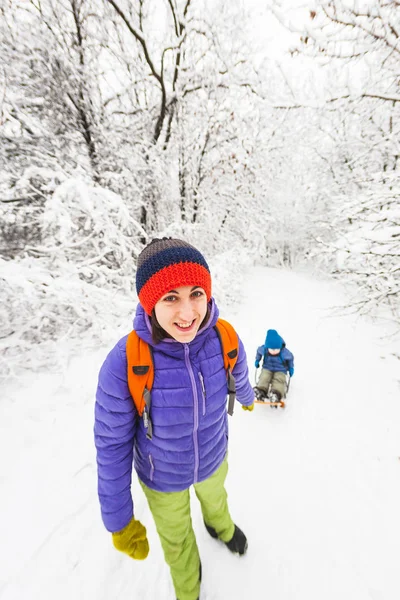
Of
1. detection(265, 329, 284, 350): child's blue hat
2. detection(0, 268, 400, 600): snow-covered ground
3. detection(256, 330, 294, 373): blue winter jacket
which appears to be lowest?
detection(0, 268, 400, 600): snow-covered ground

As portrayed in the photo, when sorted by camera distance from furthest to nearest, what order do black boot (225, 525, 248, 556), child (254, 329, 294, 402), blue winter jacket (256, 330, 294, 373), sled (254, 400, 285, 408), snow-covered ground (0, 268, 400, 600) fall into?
blue winter jacket (256, 330, 294, 373), child (254, 329, 294, 402), sled (254, 400, 285, 408), black boot (225, 525, 248, 556), snow-covered ground (0, 268, 400, 600)

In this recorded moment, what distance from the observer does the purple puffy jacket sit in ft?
3.91

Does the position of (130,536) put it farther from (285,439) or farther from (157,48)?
(157,48)

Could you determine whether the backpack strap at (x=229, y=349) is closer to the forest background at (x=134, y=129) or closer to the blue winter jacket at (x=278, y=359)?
the forest background at (x=134, y=129)

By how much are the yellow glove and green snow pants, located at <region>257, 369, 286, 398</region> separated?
2417 millimetres

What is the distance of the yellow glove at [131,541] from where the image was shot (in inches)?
49.9

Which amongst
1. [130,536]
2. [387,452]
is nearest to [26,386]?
[130,536]

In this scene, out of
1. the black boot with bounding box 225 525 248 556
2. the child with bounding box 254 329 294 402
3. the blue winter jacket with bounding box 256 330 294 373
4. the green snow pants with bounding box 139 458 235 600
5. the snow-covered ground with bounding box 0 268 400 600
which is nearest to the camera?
the green snow pants with bounding box 139 458 235 600

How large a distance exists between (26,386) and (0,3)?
5.34 metres

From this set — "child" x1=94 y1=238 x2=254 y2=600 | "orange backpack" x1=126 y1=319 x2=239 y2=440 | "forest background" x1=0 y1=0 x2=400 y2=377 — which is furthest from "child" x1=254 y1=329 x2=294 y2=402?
"orange backpack" x1=126 y1=319 x2=239 y2=440

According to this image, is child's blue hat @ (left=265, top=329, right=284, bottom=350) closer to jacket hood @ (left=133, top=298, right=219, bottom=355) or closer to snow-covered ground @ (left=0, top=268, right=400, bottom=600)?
snow-covered ground @ (left=0, top=268, right=400, bottom=600)

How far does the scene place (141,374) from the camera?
1.16 metres

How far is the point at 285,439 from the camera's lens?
3008 millimetres

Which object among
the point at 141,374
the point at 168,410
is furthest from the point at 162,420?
the point at 141,374
